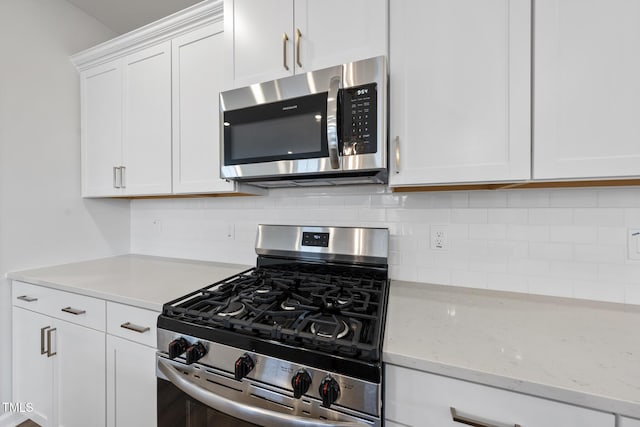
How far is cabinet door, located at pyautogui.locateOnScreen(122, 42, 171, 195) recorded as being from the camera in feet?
4.99

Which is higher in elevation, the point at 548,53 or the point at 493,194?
the point at 548,53

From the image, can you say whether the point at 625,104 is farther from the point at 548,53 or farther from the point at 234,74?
the point at 234,74

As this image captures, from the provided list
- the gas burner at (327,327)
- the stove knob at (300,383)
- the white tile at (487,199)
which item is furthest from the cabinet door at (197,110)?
the white tile at (487,199)

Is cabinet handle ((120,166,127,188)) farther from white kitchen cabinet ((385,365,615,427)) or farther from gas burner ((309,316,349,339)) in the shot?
white kitchen cabinet ((385,365,615,427))

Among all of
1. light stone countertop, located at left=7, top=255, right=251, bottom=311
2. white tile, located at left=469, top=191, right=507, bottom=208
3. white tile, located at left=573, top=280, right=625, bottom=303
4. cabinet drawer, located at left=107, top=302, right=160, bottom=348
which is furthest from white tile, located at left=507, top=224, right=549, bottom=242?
cabinet drawer, located at left=107, top=302, right=160, bottom=348

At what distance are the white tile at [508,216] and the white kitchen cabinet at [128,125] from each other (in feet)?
5.54

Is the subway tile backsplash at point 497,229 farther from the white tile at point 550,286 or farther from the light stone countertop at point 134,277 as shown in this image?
the light stone countertop at point 134,277

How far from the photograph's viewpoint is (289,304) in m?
0.97

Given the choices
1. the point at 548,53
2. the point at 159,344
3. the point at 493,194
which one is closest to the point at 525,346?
the point at 493,194

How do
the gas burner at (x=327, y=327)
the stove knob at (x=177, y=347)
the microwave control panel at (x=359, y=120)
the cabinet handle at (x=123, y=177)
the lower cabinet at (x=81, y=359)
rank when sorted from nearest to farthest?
the gas burner at (x=327, y=327)
the stove knob at (x=177, y=347)
the microwave control panel at (x=359, y=120)
the lower cabinet at (x=81, y=359)
the cabinet handle at (x=123, y=177)

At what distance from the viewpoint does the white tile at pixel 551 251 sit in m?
1.07

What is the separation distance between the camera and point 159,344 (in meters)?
0.95

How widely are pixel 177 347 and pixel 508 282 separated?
134 cm

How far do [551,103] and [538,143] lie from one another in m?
0.13
